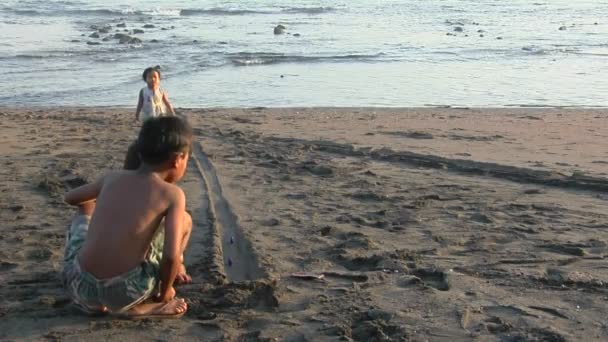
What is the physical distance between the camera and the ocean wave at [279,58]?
2060cm

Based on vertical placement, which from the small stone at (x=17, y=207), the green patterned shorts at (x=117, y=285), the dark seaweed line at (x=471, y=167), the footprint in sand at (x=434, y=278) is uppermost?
the green patterned shorts at (x=117, y=285)

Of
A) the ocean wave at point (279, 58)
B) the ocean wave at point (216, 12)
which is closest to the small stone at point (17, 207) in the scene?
the ocean wave at point (279, 58)

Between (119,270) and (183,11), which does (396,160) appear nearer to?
(119,270)

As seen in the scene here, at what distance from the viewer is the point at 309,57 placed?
2141 centimetres

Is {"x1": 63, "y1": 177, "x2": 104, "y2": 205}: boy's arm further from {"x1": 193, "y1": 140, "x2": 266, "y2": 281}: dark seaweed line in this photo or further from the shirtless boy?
{"x1": 193, "y1": 140, "x2": 266, "y2": 281}: dark seaweed line

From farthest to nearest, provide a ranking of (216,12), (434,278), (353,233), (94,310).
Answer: (216,12) < (353,233) < (434,278) < (94,310)

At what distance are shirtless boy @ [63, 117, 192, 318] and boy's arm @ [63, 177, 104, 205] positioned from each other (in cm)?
7

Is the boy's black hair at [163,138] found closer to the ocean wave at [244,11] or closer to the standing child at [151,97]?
the standing child at [151,97]

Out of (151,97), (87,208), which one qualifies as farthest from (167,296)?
(151,97)

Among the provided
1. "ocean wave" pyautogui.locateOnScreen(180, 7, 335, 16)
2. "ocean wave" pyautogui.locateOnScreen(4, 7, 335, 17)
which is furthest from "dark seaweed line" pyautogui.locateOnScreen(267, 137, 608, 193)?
"ocean wave" pyautogui.locateOnScreen(180, 7, 335, 16)

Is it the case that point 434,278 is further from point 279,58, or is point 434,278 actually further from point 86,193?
point 279,58

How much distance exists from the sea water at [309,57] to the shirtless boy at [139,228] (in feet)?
35.5

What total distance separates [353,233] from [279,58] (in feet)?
51.9

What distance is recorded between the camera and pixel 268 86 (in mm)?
16891
